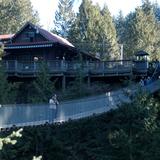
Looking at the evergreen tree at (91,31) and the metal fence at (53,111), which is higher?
the evergreen tree at (91,31)

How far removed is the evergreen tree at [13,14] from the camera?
8462 cm

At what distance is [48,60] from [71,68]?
4130 millimetres

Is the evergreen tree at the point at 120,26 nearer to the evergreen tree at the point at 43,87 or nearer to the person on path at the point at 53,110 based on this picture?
the evergreen tree at the point at 43,87

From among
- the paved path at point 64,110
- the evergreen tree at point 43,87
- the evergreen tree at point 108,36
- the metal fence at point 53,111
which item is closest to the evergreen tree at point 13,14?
the evergreen tree at point 108,36

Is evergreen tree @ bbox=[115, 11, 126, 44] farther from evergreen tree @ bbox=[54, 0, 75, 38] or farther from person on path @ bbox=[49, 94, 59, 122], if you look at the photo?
person on path @ bbox=[49, 94, 59, 122]

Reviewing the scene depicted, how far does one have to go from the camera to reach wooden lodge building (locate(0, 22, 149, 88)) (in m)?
46.2

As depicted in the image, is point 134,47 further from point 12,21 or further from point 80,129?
point 80,129

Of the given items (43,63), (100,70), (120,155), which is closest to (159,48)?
(100,70)

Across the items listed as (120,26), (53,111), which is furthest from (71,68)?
(120,26)

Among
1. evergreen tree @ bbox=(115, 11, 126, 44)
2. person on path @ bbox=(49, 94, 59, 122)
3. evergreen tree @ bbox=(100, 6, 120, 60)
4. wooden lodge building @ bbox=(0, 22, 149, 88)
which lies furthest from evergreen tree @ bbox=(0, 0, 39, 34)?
person on path @ bbox=(49, 94, 59, 122)

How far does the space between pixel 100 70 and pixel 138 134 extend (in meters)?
21.9

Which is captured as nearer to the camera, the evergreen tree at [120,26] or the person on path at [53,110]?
the person on path at [53,110]

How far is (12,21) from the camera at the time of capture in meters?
85.9

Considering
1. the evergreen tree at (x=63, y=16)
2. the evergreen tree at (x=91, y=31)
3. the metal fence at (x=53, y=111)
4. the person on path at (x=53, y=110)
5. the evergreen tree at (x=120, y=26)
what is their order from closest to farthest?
the metal fence at (x=53, y=111), the person on path at (x=53, y=110), the evergreen tree at (x=91, y=31), the evergreen tree at (x=63, y=16), the evergreen tree at (x=120, y=26)
